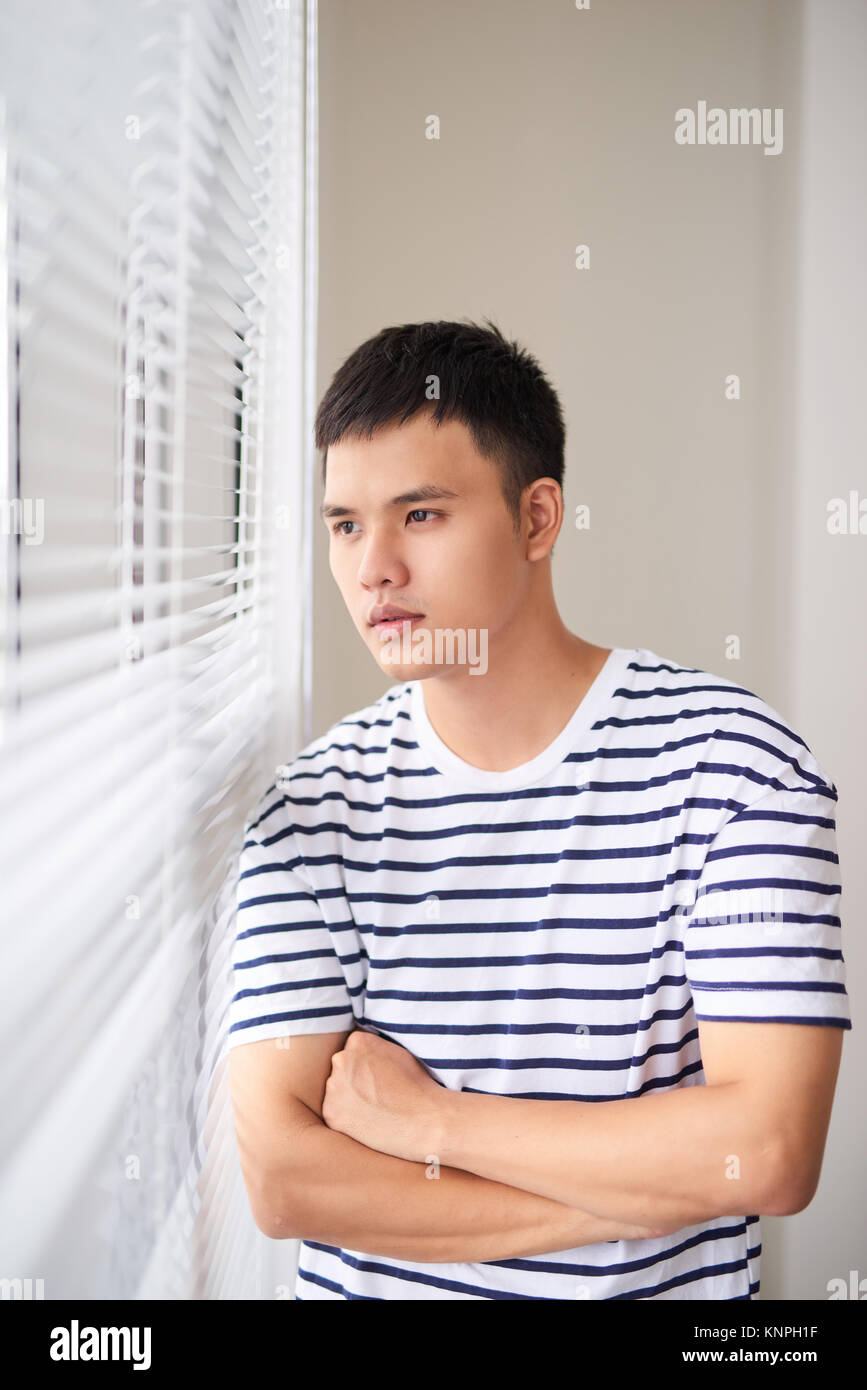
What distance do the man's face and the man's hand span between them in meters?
0.38

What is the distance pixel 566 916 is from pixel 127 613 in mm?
523

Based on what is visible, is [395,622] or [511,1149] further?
[395,622]

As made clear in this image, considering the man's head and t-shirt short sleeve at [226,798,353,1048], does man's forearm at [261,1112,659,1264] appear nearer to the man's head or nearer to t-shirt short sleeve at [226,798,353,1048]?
t-shirt short sleeve at [226,798,353,1048]

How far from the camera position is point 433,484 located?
1058mm

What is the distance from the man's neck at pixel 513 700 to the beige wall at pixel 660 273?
26.3 inches

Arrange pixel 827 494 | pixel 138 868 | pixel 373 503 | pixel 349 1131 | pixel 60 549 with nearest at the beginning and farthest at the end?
pixel 60 549 → pixel 138 868 → pixel 349 1131 → pixel 373 503 → pixel 827 494

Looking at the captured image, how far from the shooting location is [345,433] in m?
1.09

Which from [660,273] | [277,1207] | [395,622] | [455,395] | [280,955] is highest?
[660,273]

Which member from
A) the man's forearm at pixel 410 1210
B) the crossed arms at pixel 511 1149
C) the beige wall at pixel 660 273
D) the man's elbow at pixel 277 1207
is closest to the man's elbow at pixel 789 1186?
the crossed arms at pixel 511 1149

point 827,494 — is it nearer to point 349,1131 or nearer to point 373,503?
point 373,503

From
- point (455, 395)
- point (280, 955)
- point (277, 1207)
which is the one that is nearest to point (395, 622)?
point (455, 395)

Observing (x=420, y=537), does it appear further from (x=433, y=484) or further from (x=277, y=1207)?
(x=277, y=1207)
